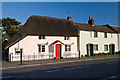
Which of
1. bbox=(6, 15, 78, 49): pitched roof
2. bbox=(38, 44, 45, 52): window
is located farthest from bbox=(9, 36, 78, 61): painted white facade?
bbox=(6, 15, 78, 49): pitched roof

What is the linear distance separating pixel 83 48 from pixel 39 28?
10036 mm

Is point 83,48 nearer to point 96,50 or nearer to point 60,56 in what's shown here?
point 96,50

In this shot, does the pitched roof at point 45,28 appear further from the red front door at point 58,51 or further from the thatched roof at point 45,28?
the red front door at point 58,51

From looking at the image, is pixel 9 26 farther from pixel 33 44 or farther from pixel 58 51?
pixel 58 51

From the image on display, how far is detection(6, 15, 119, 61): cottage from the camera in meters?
20.2

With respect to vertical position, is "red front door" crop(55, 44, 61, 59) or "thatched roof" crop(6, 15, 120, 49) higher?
"thatched roof" crop(6, 15, 120, 49)

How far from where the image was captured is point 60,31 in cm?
2398

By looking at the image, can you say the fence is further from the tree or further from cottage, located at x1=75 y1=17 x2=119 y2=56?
the tree

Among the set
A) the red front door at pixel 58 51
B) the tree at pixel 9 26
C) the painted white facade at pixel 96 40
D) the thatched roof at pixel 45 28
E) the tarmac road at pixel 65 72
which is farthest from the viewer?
the tree at pixel 9 26

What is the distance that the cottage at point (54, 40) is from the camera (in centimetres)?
2025

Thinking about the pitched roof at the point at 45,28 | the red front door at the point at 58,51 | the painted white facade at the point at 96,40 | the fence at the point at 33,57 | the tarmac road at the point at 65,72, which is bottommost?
the tarmac road at the point at 65,72

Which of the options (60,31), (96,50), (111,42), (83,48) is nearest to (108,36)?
(111,42)

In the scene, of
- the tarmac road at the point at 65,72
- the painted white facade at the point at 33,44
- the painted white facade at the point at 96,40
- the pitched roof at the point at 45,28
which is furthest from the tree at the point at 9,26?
the tarmac road at the point at 65,72

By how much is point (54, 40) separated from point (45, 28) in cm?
264
